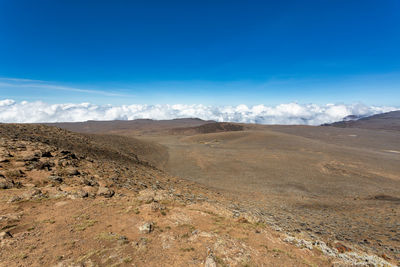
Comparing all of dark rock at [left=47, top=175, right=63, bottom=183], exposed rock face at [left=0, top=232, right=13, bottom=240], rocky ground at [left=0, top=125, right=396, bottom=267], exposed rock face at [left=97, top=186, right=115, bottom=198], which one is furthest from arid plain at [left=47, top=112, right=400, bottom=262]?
dark rock at [left=47, top=175, right=63, bottom=183]

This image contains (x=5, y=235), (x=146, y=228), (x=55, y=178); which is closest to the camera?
(x=5, y=235)

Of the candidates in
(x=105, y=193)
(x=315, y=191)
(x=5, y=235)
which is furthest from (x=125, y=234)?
(x=315, y=191)

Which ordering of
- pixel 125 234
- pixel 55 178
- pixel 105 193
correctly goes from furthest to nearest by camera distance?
pixel 55 178 → pixel 105 193 → pixel 125 234

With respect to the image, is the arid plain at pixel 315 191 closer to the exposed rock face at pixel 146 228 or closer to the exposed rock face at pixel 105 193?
the exposed rock face at pixel 146 228

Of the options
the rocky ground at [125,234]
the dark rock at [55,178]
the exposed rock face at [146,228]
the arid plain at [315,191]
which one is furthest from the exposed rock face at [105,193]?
the arid plain at [315,191]

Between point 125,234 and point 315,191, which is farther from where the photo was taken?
point 315,191

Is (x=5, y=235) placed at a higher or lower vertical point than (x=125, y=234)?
higher

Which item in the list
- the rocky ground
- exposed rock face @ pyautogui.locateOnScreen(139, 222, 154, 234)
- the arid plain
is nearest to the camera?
the rocky ground

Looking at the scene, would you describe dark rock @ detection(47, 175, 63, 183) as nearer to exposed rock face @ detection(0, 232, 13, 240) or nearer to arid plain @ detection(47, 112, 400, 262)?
exposed rock face @ detection(0, 232, 13, 240)

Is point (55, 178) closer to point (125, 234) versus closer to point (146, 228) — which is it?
point (125, 234)

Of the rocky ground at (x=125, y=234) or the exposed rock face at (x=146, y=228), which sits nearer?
the rocky ground at (x=125, y=234)

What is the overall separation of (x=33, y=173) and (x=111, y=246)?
9.67 metres

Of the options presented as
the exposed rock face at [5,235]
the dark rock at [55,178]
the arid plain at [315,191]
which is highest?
the dark rock at [55,178]

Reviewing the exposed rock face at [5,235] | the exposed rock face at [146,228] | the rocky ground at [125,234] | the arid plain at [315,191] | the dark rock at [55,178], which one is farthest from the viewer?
the dark rock at [55,178]
